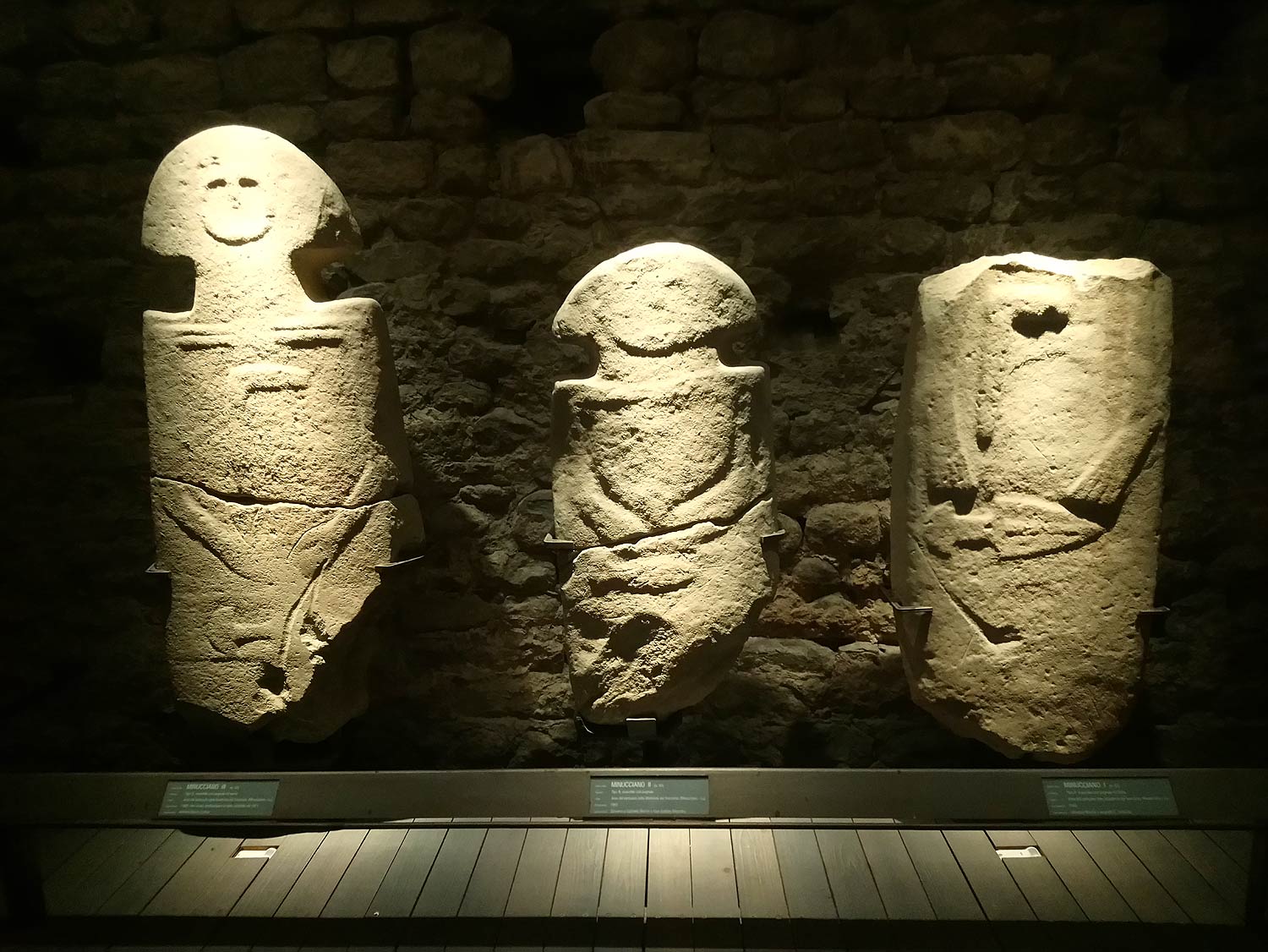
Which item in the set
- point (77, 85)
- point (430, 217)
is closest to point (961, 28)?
point (430, 217)

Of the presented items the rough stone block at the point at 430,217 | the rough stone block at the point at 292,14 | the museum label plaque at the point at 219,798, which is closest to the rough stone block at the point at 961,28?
the rough stone block at the point at 430,217

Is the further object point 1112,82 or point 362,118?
point 362,118

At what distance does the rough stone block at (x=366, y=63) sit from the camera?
10.2 ft

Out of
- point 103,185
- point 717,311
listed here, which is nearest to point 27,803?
point 103,185

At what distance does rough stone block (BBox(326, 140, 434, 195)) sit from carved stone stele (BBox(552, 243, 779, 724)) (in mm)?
946

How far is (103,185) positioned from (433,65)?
1.11 metres

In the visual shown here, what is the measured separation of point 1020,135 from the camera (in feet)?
9.91

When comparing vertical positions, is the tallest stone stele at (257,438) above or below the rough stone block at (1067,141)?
below

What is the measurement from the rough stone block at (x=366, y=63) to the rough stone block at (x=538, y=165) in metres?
0.42

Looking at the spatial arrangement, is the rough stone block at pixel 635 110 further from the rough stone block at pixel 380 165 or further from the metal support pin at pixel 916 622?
the metal support pin at pixel 916 622

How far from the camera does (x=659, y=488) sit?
8.07 ft

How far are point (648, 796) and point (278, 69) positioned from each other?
2.40 m

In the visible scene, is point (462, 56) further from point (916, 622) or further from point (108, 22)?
point (916, 622)

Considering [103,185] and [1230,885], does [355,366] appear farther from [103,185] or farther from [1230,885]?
[1230,885]
